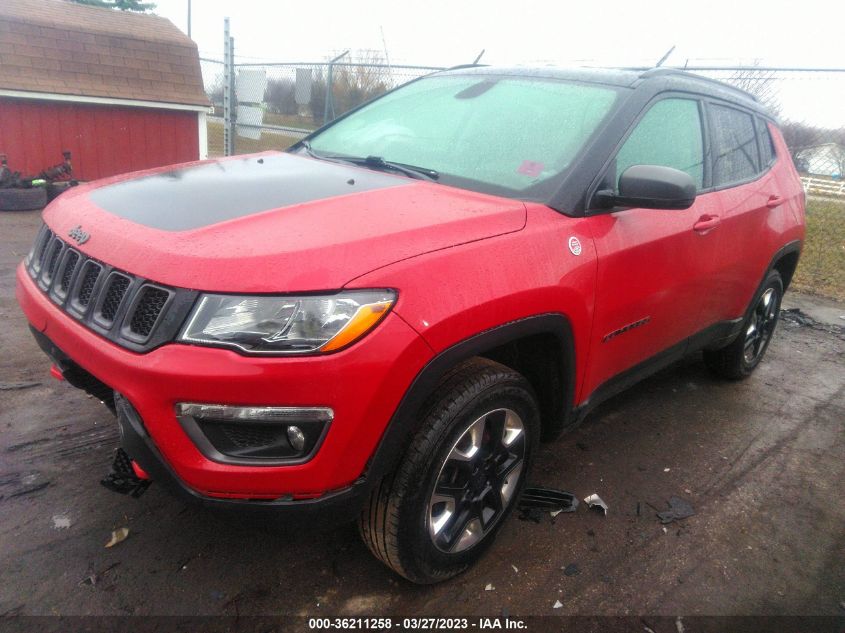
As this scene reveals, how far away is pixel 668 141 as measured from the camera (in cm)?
297

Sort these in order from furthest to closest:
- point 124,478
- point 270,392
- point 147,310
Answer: point 124,478, point 147,310, point 270,392

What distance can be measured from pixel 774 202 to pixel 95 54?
10.6 metres

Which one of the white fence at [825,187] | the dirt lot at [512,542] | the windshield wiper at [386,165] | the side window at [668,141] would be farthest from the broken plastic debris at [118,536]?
the white fence at [825,187]

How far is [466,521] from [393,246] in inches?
42.5

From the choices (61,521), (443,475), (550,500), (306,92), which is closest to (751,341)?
(550,500)

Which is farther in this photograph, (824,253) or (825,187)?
(825,187)

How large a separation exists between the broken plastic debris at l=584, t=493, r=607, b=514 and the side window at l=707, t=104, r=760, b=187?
1734 millimetres

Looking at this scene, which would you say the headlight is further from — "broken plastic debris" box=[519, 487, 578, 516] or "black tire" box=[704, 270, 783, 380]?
"black tire" box=[704, 270, 783, 380]

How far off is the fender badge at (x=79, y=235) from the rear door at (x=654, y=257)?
5.90 feet

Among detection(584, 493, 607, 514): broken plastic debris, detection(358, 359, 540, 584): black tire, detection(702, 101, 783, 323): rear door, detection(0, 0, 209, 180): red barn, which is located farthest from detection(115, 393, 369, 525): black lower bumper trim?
detection(0, 0, 209, 180): red barn

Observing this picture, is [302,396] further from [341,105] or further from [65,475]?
[341,105]

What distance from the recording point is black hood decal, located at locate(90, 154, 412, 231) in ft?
6.74

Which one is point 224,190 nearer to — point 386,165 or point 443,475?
point 386,165

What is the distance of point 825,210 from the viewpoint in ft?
36.6
